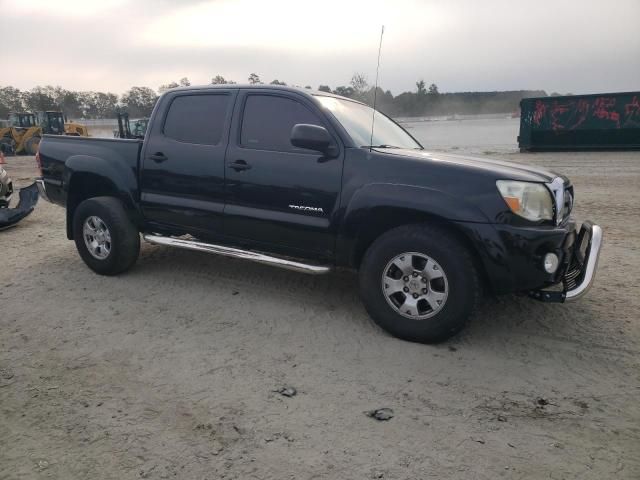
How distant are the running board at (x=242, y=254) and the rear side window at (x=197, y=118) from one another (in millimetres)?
A: 925

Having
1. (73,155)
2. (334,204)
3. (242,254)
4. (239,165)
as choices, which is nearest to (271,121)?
(239,165)

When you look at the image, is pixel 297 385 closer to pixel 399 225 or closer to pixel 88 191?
pixel 399 225

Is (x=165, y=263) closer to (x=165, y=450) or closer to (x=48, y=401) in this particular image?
(x=48, y=401)

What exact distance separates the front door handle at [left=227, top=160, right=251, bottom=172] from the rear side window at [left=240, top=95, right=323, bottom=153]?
152 mm

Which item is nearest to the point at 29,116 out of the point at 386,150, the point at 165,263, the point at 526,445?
the point at 165,263

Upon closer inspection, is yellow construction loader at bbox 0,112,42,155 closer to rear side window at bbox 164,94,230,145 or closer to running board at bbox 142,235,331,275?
rear side window at bbox 164,94,230,145

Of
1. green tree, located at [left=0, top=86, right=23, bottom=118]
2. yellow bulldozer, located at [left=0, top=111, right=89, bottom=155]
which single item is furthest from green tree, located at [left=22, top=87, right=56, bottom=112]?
yellow bulldozer, located at [left=0, top=111, right=89, bottom=155]

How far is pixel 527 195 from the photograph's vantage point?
312 cm

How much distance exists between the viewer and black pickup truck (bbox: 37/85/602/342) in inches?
125

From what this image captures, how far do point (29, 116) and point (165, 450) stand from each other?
31.8m

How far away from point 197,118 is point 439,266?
2.62 meters

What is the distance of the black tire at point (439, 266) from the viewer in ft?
10.4

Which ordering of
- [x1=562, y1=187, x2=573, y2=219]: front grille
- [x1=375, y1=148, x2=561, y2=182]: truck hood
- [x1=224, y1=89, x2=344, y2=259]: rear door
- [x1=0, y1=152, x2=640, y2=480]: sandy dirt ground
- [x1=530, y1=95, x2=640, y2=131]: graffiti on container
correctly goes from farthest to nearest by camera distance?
[x1=530, y1=95, x2=640, y2=131]: graffiti on container, [x1=224, y1=89, x2=344, y2=259]: rear door, [x1=562, y1=187, x2=573, y2=219]: front grille, [x1=375, y1=148, x2=561, y2=182]: truck hood, [x1=0, y1=152, x2=640, y2=480]: sandy dirt ground

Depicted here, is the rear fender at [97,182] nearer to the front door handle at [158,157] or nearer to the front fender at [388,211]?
the front door handle at [158,157]
